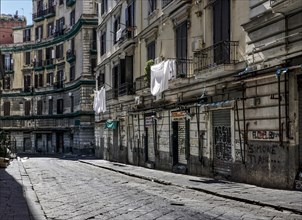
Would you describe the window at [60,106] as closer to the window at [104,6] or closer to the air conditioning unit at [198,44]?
the window at [104,6]

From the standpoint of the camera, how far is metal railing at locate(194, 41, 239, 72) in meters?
16.9

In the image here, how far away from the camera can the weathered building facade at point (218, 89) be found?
14.1 meters

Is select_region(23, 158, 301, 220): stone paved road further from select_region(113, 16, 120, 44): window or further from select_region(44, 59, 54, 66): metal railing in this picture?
select_region(44, 59, 54, 66): metal railing

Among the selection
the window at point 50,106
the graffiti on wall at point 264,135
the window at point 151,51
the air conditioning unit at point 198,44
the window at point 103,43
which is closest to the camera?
the graffiti on wall at point 264,135

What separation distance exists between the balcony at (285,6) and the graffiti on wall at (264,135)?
3429 mm

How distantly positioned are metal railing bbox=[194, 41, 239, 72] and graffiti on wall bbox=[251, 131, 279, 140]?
2558mm

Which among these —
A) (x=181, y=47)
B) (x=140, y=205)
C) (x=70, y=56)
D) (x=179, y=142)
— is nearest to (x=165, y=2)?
(x=181, y=47)

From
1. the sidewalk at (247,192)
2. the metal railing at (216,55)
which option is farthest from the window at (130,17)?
the sidewalk at (247,192)

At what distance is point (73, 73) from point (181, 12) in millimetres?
33182

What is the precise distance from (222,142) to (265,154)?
3359mm

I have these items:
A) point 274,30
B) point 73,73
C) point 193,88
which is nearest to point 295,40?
point 274,30

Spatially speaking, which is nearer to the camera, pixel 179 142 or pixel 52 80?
pixel 179 142

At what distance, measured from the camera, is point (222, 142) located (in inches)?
721

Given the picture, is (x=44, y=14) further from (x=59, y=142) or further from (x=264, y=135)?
(x=264, y=135)
